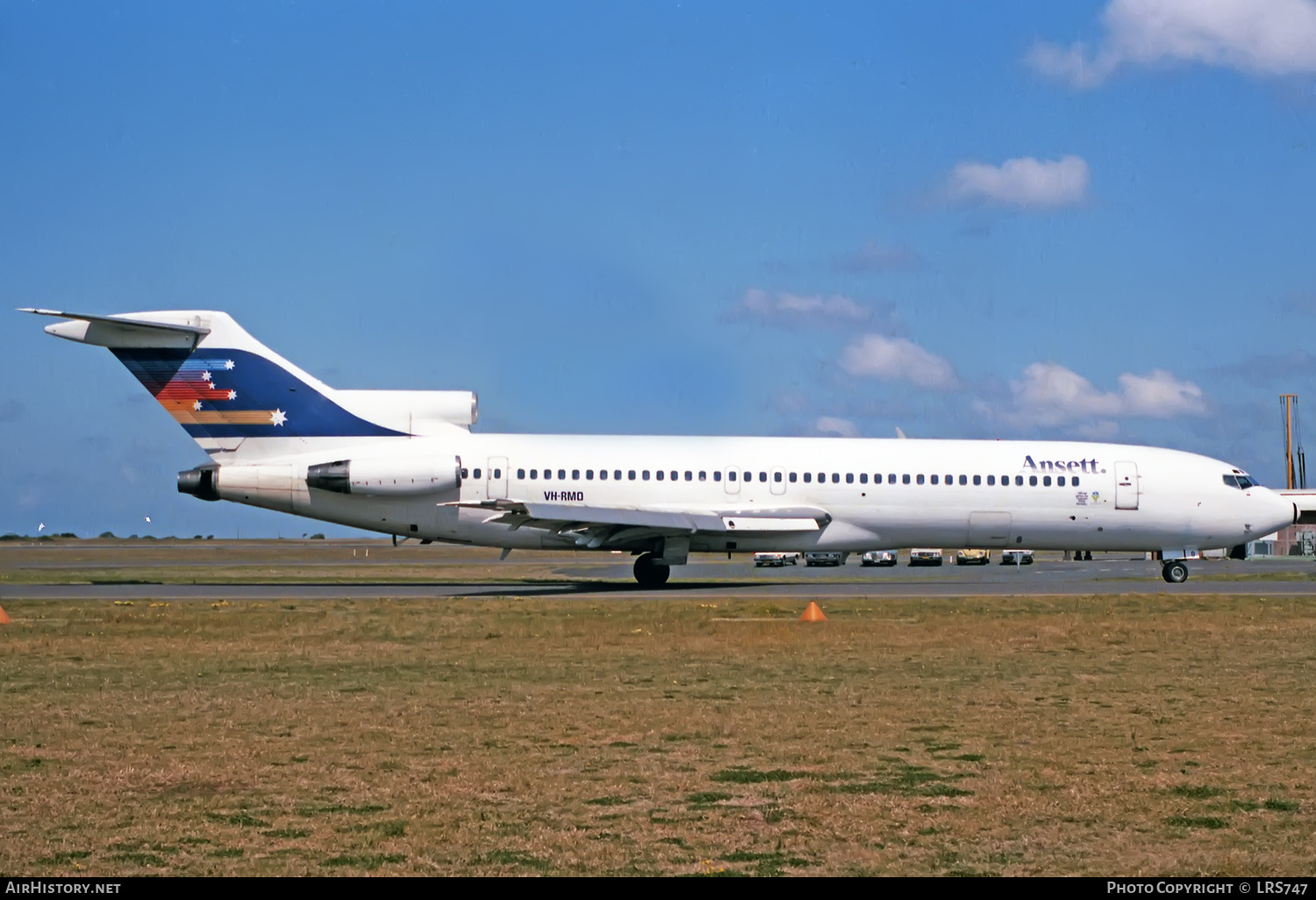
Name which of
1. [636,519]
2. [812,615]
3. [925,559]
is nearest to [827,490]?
[636,519]

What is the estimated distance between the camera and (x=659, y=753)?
11117 millimetres

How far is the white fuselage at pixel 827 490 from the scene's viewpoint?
1401 inches

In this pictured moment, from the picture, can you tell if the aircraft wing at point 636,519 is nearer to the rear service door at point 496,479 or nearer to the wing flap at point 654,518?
the wing flap at point 654,518

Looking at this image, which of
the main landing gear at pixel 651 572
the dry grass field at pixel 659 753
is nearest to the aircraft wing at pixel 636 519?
the main landing gear at pixel 651 572

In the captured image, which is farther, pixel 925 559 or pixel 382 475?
pixel 925 559

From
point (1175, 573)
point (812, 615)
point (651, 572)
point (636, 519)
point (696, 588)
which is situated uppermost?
point (636, 519)

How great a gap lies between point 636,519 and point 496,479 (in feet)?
13.9

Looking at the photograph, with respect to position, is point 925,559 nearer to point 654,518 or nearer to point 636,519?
point 654,518

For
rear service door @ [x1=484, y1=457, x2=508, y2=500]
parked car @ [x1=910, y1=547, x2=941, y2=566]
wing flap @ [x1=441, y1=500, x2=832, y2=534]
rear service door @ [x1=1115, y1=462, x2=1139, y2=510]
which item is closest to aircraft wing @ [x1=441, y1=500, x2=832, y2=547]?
wing flap @ [x1=441, y1=500, x2=832, y2=534]

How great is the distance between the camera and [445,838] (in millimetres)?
8125

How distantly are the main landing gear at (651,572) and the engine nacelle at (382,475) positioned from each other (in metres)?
5.58

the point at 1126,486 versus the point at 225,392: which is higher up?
the point at 225,392

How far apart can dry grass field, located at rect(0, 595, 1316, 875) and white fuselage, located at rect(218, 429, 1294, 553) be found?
548 inches
